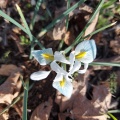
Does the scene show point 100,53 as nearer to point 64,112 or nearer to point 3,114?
point 64,112

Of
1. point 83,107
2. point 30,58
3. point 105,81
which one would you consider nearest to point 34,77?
point 30,58

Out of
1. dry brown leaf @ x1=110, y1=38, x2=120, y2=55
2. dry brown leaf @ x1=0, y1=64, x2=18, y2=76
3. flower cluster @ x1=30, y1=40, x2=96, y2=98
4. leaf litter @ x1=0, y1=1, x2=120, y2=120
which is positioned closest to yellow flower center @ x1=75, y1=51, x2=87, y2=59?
flower cluster @ x1=30, y1=40, x2=96, y2=98

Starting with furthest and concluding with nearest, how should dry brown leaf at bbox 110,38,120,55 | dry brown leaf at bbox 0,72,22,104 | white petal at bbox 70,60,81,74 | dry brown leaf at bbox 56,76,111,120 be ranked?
1. dry brown leaf at bbox 110,38,120,55
2. dry brown leaf at bbox 56,76,111,120
3. dry brown leaf at bbox 0,72,22,104
4. white petal at bbox 70,60,81,74

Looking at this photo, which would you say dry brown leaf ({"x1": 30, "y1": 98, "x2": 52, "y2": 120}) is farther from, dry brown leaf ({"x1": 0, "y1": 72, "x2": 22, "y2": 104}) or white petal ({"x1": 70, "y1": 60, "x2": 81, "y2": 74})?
white petal ({"x1": 70, "y1": 60, "x2": 81, "y2": 74})

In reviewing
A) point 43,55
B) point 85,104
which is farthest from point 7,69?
point 85,104

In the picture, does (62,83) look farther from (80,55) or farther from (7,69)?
(7,69)
